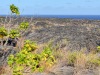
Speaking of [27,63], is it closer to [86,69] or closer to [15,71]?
[15,71]

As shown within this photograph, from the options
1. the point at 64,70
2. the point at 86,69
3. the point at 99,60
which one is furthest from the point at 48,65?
the point at 99,60

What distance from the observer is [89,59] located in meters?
15.2

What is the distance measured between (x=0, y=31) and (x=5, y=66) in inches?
64.0
